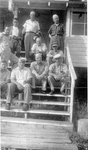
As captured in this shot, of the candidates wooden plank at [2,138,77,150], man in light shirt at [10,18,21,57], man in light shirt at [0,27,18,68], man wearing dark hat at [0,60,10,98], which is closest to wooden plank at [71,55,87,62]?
man in light shirt at [10,18,21,57]

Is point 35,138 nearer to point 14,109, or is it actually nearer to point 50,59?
point 14,109

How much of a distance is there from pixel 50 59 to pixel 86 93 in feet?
13.9

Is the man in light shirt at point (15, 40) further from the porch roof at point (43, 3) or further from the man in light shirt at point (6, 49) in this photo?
the porch roof at point (43, 3)

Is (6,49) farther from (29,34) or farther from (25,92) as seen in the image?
(25,92)

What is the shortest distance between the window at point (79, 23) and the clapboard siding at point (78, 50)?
1.52 feet

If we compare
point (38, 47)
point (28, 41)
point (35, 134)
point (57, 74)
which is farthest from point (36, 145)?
point (28, 41)

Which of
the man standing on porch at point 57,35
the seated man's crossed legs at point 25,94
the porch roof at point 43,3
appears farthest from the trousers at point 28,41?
the seated man's crossed legs at point 25,94

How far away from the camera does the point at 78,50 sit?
893 centimetres

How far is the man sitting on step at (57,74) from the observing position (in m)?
6.35

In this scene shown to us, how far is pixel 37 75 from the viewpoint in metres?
6.46

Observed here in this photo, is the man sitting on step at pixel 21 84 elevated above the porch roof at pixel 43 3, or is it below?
below

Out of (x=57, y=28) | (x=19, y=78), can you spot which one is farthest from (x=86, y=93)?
(x=19, y=78)

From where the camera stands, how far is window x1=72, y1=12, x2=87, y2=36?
940 cm

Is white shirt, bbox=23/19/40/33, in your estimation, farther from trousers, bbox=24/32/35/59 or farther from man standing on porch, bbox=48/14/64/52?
man standing on porch, bbox=48/14/64/52
